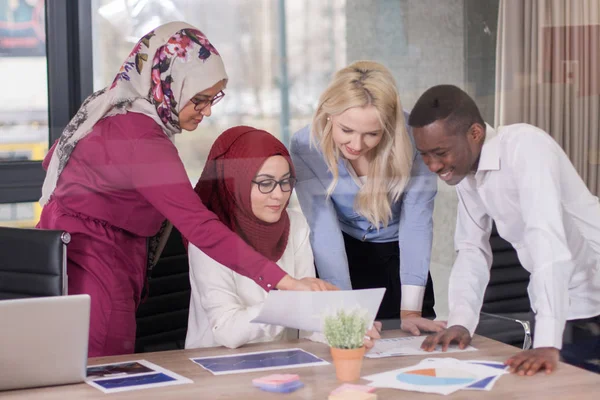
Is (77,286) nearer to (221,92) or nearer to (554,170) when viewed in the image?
(221,92)

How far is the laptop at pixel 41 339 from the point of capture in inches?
55.8

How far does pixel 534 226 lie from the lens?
2.00 meters

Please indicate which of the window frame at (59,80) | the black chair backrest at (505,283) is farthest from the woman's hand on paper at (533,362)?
the window frame at (59,80)

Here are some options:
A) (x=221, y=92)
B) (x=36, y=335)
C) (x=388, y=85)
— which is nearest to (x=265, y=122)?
(x=221, y=92)

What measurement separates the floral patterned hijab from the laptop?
0.73m

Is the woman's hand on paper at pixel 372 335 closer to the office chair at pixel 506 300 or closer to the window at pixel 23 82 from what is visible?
the office chair at pixel 506 300

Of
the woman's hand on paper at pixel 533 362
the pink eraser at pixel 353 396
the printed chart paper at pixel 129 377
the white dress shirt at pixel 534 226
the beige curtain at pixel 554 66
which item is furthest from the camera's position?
the beige curtain at pixel 554 66

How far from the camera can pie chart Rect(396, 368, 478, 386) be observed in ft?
5.08

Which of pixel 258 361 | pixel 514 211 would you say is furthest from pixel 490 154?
pixel 258 361

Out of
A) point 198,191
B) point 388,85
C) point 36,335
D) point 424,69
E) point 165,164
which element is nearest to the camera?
point 36,335

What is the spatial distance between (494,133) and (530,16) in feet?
2.30

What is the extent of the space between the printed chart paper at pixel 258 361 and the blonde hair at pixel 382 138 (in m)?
0.73

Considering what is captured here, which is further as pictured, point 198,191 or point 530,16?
point 530,16

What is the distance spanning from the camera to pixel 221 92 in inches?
89.2
